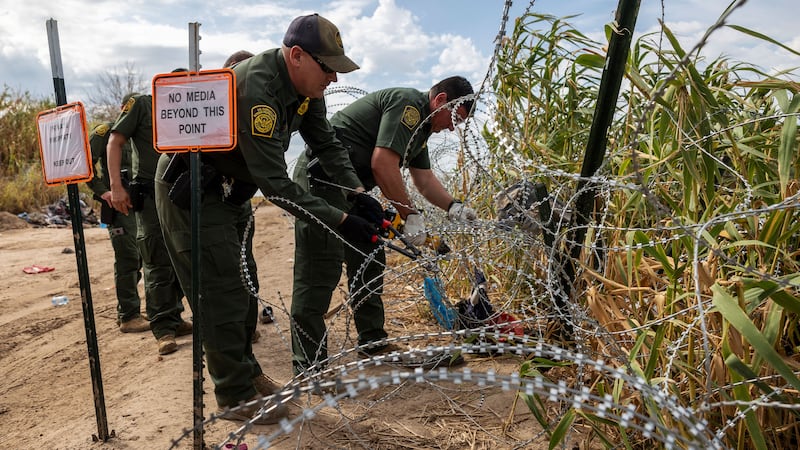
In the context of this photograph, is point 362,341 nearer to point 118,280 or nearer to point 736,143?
point 118,280

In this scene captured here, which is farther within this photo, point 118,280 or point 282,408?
point 118,280

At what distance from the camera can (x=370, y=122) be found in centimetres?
336

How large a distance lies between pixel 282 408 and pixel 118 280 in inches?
93.5

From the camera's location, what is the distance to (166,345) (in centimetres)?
365

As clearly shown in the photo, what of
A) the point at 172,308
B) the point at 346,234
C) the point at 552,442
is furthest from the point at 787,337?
the point at 172,308

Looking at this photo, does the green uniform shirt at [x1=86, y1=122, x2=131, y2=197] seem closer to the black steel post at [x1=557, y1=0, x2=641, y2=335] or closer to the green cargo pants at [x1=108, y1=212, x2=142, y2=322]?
the green cargo pants at [x1=108, y1=212, x2=142, y2=322]

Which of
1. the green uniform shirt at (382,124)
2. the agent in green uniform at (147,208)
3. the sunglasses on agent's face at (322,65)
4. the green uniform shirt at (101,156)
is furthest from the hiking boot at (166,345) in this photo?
the sunglasses on agent's face at (322,65)

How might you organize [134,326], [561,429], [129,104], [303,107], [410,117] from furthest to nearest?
[134,326], [129,104], [410,117], [303,107], [561,429]

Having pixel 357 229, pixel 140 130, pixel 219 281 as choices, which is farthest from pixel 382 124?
pixel 140 130

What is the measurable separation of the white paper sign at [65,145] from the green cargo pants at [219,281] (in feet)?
1.08

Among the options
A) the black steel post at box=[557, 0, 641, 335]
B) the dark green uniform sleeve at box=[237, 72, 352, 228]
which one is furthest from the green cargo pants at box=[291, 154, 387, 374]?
the black steel post at box=[557, 0, 641, 335]

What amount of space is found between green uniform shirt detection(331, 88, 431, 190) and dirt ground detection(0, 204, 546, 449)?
684 mm

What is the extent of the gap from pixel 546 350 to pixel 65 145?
2.18 metres

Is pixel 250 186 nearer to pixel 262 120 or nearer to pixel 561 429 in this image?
pixel 262 120
